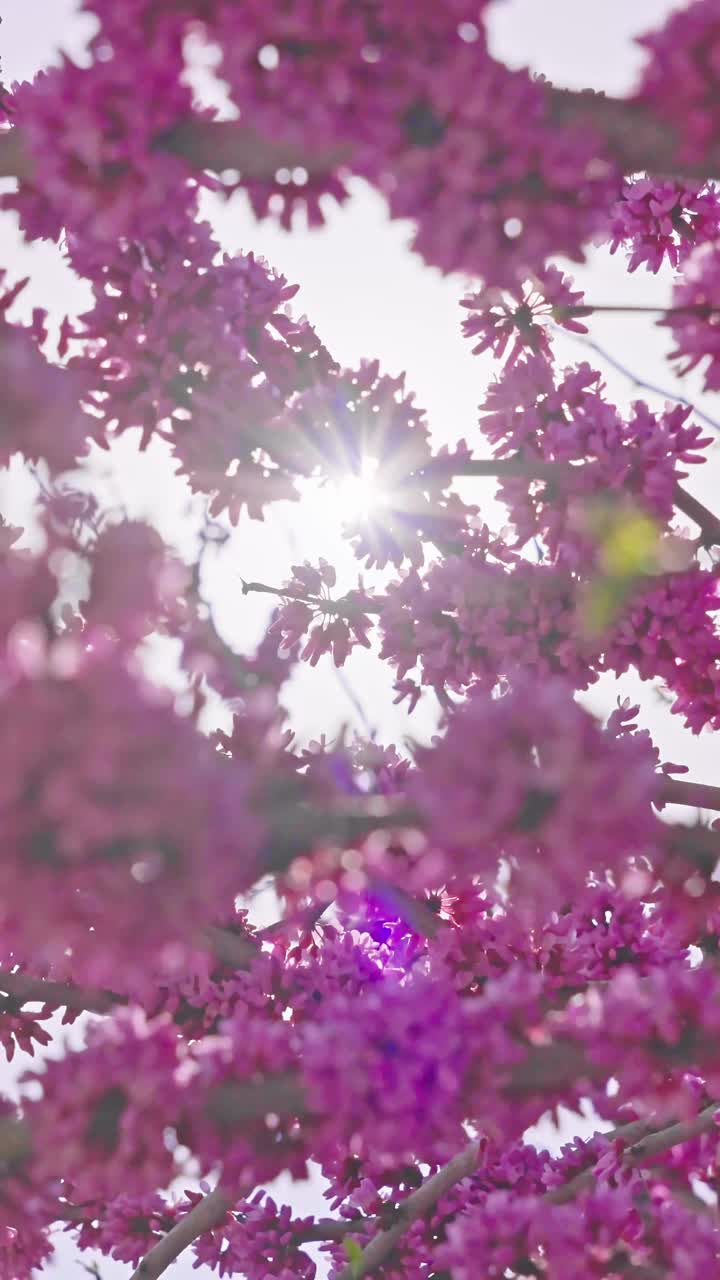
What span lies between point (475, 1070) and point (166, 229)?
306cm

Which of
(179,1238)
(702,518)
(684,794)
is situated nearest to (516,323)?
(702,518)

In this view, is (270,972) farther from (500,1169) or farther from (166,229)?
(166,229)

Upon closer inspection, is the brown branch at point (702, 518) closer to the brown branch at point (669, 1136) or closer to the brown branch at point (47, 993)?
the brown branch at point (669, 1136)

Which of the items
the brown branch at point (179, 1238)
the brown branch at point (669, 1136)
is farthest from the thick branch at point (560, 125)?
the brown branch at point (179, 1238)

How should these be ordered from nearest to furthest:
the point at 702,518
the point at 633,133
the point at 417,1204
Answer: the point at 633,133, the point at 702,518, the point at 417,1204

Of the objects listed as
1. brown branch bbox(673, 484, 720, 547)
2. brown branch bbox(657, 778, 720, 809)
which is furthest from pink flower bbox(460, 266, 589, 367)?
brown branch bbox(657, 778, 720, 809)

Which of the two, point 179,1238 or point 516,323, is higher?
point 516,323

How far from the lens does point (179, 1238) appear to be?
17.2 feet

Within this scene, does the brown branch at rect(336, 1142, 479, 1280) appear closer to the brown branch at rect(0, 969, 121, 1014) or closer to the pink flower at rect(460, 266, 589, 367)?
the brown branch at rect(0, 969, 121, 1014)

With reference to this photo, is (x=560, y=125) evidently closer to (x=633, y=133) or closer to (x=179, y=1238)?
(x=633, y=133)

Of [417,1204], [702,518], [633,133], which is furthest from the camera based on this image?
[417,1204]

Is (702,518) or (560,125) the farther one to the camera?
(702,518)

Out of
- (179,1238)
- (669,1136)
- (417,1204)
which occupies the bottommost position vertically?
(669,1136)

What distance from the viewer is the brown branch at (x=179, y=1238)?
203 inches
